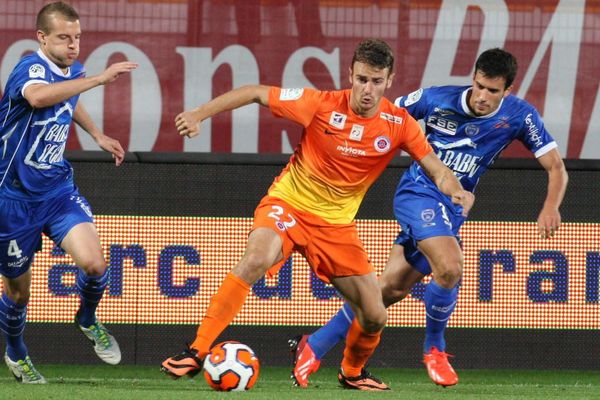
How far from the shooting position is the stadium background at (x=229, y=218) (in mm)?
9625

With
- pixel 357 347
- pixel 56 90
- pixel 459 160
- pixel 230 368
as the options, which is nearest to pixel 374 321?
pixel 357 347

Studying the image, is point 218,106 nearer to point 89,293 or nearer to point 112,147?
point 112,147

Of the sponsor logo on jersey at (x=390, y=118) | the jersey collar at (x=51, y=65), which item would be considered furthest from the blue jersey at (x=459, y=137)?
the jersey collar at (x=51, y=65)

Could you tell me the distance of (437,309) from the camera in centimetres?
863

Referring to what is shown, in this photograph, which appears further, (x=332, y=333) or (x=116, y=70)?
(x=332, y=333)

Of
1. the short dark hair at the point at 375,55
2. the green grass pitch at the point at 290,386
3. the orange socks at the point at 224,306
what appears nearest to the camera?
the orange socks at the point at 224,306

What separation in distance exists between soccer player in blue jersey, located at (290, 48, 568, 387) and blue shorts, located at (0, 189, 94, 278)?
5.17 ft

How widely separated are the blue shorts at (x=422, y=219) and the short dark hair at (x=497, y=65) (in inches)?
30.1

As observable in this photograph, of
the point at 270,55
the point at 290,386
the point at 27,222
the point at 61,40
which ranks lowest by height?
the point at 290,386

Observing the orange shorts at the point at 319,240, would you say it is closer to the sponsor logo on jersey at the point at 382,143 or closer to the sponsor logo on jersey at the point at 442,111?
the sponsor logo on jersey at the point at 382,143

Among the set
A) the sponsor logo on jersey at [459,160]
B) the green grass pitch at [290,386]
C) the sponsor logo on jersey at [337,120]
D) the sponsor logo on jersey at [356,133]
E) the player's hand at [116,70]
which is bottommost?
the green grass pitch at [290,386]

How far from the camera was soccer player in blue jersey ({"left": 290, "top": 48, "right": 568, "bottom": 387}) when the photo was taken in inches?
334

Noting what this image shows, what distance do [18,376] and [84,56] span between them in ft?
8.97

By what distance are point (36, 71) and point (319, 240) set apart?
5.66 feet
